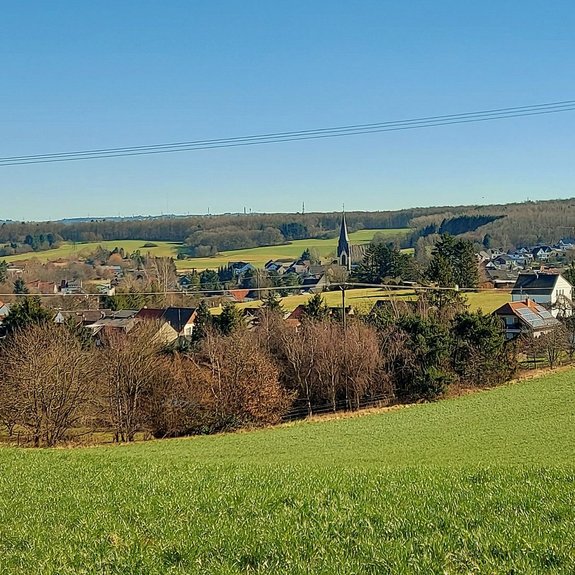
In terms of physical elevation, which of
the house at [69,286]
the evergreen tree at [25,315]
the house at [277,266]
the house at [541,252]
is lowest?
the house at [541,252]

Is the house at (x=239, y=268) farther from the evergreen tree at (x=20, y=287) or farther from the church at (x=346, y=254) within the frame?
the evergreen tree at (x=20, y=287)

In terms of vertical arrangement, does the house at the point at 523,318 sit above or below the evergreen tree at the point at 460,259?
below

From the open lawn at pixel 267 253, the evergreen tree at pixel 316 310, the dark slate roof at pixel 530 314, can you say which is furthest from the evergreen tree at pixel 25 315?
the open lawn at pixel 267 253

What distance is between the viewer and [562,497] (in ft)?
28.2

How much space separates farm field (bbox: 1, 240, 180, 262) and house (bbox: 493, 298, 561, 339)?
72.0 m

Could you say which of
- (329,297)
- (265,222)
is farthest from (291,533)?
(265,222)

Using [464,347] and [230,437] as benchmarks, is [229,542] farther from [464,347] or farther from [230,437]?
[464,347]

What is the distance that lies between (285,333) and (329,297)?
28902 millimetres

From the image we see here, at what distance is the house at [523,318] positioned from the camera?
191 ft

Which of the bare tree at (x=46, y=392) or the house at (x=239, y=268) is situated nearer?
the bare tree at (x=46, y=392)

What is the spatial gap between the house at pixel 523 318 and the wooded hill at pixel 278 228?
231 feet

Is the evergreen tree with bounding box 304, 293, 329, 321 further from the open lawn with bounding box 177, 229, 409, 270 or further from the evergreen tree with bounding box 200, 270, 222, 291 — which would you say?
the open lawn with bounding box 177, 229, 409, 270

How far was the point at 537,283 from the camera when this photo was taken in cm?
7400

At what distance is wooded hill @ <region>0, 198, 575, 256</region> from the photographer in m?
136
